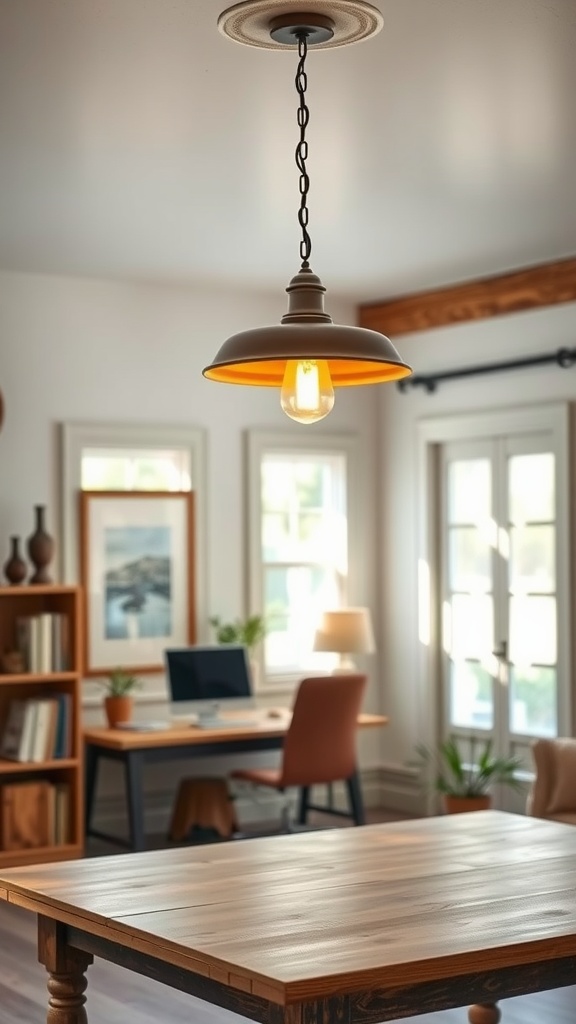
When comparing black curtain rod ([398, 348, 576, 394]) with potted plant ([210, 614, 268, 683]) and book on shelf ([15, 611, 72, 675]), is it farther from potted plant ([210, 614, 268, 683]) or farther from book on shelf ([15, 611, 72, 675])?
book on shelf ([15, 611, 72, 675])

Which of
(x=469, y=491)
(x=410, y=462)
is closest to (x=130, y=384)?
(x=410, y=462)

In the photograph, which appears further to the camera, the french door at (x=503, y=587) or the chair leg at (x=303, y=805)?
the chair leg at (x=303, y=805)

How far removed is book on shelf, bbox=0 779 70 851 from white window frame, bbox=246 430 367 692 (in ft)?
4.89

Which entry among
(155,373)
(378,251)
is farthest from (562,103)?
(155,373)

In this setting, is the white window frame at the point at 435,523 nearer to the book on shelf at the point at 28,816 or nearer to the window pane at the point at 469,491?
the window pane at the point at 469,491

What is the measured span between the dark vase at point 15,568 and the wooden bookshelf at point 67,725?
0.20 ft

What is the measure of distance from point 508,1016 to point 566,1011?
8.2 inches

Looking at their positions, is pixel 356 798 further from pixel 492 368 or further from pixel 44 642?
pixel 492 368

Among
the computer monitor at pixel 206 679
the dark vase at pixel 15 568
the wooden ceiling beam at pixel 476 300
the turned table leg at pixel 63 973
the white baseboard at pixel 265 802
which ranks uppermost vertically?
the wooden ceiling beam at pixel 476 300

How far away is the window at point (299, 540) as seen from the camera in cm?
779

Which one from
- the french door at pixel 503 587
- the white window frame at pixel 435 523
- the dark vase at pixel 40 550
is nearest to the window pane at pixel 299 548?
the white window frame at pixel 435 523

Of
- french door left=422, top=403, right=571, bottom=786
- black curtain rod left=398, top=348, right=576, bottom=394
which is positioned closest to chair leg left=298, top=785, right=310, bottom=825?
french door left=422, top=403, right=571, bottom=786

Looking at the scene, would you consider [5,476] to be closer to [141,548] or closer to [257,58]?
[141,548]

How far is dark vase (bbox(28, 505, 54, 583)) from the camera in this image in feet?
22.1
